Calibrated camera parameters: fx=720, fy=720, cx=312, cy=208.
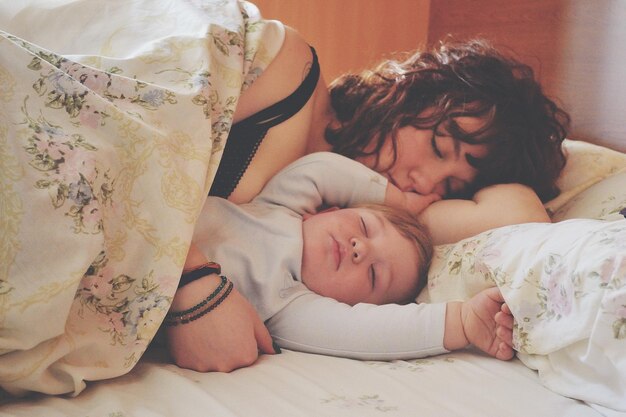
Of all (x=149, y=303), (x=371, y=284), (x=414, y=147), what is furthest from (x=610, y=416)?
(x=414, y=147)

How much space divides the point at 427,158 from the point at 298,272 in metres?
0.40

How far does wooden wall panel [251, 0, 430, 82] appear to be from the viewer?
226 centimetres

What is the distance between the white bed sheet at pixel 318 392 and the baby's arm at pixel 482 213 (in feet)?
1.12

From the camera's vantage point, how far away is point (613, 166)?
1.47 meters

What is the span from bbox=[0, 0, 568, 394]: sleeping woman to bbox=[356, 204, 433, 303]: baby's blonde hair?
8 cm

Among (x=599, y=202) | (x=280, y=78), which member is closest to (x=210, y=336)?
(x=280, y=78)

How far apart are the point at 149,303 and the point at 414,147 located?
677 millimetres

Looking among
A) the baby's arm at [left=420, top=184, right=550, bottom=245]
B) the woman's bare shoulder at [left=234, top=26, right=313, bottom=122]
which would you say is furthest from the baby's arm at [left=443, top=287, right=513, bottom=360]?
the woman's bare shoulder at [left=234, top=26, right=313, bottom=122]

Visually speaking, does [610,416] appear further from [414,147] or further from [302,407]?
[414,147]

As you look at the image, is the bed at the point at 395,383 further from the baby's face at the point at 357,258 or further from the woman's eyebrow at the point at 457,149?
the woman's eyebrow at the point at 457,149

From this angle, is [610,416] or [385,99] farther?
[385,99]

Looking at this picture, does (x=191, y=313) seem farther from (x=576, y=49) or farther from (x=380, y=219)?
(x=576, y=49)

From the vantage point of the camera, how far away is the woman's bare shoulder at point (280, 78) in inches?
49.6

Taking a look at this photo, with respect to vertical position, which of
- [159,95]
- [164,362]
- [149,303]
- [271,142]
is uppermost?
[159,95]
